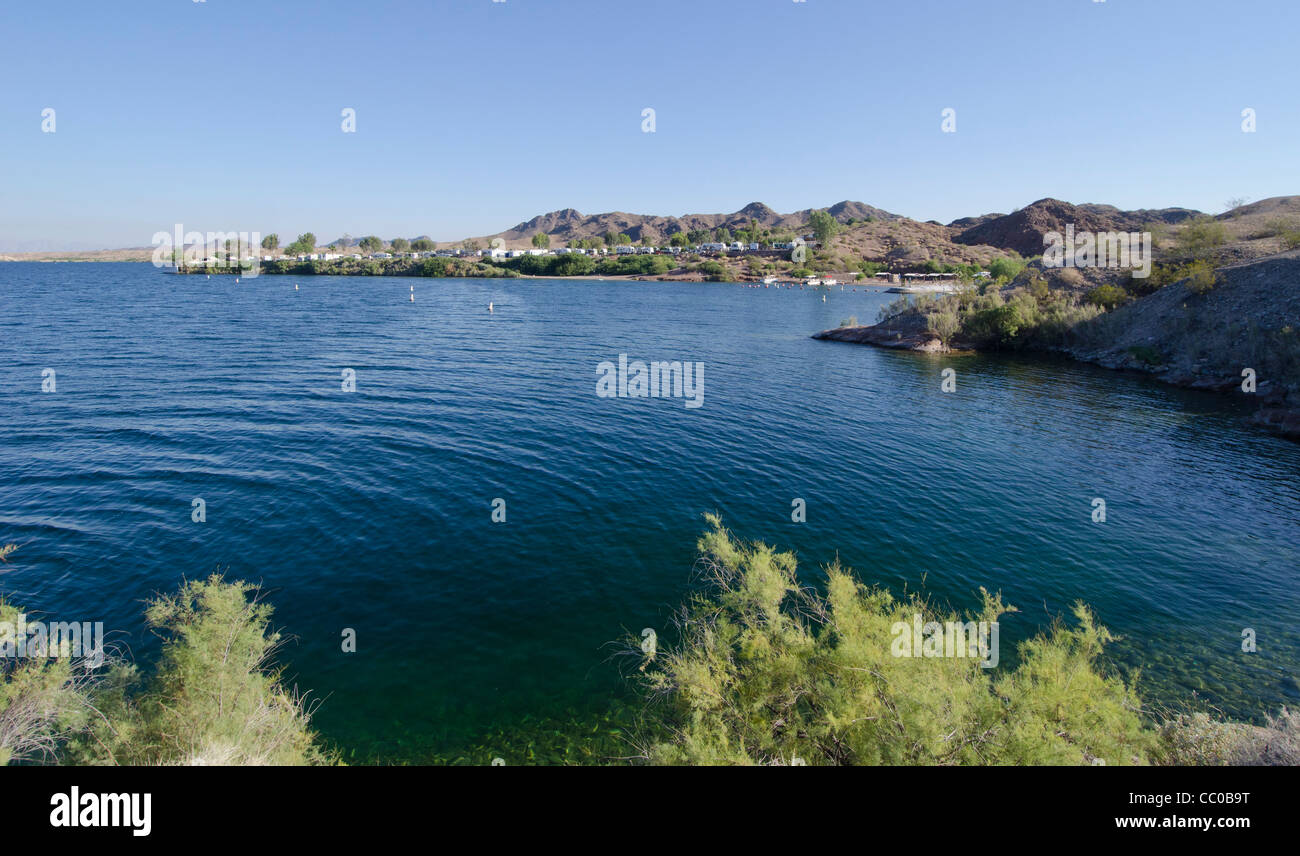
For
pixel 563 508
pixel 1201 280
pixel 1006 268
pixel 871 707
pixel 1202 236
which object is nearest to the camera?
pixel 871 707

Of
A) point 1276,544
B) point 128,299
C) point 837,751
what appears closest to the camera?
point 837,751

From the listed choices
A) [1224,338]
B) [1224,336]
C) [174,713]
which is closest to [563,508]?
[174,713]

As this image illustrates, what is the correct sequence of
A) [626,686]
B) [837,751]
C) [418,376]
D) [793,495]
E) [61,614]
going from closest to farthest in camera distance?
[837,751] < [626,686] < [61,614] < [793,495] < [418,376]

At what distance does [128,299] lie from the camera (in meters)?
97.1

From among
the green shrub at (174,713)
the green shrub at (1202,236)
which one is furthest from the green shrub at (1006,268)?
the green shrub at (174,713)

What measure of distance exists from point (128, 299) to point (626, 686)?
126578 millimetres

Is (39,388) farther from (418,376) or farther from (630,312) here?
(630,312)

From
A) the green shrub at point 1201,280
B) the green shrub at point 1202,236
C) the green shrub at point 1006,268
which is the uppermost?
the green shrub at point 1006,268

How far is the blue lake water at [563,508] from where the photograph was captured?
1606 centimetres

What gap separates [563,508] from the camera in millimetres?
24125

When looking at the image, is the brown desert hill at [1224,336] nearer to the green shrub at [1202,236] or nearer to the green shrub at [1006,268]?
the green shrub at [1202,236]

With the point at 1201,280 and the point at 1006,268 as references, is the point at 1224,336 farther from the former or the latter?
the point at 1006,268
